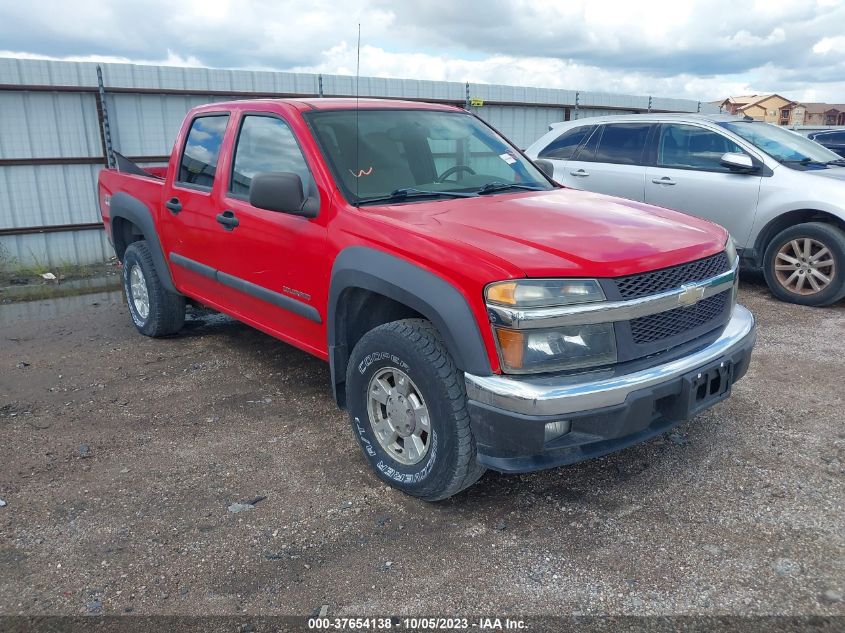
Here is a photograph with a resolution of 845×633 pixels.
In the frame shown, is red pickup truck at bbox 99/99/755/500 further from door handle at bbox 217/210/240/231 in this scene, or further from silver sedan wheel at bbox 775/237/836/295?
silver sedan wheel at bbox 775/237/836/295

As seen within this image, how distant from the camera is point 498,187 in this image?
3.96 m

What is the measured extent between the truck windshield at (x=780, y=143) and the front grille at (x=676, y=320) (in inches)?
165

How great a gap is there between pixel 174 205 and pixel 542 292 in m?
3.25

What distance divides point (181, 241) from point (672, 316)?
347cm

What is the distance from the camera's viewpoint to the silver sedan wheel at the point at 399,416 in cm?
307

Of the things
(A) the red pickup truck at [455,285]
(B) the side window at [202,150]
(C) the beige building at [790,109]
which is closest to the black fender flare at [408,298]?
(A) the red pickup truck at [455,285]

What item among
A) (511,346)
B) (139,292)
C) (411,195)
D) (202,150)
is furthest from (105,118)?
(511,346)

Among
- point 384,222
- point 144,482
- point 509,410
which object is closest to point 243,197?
point 384,222

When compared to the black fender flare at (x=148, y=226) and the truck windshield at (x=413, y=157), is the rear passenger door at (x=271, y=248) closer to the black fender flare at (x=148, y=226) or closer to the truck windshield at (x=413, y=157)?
the truck windshield at (x=413, y=157)

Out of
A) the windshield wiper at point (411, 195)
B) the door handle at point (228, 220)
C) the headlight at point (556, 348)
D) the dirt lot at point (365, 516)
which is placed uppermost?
the windshield wiper at point (411, 195)

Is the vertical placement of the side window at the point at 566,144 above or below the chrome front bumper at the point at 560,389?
above

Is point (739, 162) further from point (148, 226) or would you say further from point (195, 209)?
point (148, 226)

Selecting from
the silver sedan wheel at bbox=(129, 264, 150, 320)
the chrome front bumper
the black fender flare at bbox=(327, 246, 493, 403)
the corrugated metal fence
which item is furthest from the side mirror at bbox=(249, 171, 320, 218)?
the corrugated metal fence

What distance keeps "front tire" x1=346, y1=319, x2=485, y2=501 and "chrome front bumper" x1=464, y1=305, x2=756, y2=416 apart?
166 millimetres
